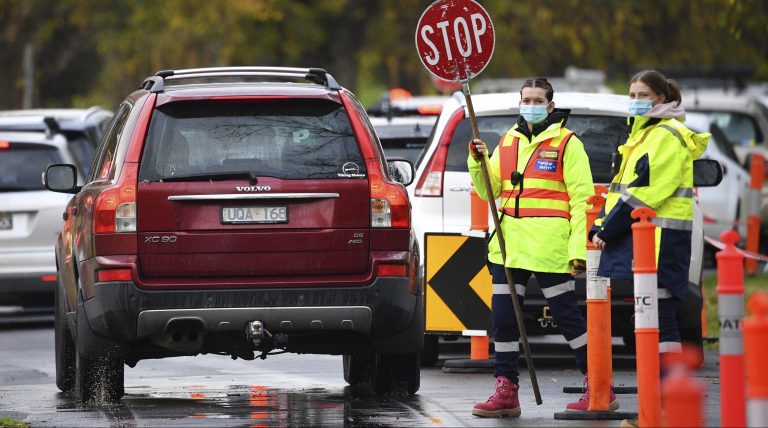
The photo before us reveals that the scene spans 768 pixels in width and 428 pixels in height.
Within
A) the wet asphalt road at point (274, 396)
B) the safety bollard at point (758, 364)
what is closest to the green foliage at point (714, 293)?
the wet asphalt road at point (274, 396)

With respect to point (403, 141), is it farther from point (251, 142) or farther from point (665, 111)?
point (665, 111)

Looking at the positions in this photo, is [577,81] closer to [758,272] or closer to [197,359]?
[758,272]

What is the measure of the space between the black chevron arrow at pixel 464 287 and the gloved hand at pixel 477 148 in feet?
8.55

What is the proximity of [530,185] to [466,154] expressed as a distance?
278 centimetres

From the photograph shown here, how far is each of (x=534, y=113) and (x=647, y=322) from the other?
5.71 ft

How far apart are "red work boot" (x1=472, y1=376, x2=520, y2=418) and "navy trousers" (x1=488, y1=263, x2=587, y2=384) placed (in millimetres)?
70

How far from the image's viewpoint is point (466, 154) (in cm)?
1298

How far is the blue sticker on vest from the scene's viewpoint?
1022 cm

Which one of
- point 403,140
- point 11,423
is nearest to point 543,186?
point 11,423

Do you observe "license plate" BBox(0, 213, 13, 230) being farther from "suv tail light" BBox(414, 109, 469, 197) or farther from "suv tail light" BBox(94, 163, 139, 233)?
"suv tail light" BBox(94, 163, 139, 233)

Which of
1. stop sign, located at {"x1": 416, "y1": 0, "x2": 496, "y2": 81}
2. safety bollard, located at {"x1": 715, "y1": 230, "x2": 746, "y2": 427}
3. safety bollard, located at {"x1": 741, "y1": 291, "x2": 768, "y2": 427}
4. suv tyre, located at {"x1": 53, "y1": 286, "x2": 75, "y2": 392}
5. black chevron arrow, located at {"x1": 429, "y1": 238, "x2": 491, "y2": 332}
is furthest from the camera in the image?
black chevron arrow, located at {"x1": 429, "y1": 238, "x2": 491, "y2": 332}

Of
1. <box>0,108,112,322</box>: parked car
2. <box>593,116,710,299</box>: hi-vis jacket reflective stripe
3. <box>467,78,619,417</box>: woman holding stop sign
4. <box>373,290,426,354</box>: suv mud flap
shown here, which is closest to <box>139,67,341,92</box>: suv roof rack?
<box>467,78,619,417</box>: woman holding stop sign

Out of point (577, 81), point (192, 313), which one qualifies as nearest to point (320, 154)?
point (192, 313)

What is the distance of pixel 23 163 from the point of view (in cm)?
1766
